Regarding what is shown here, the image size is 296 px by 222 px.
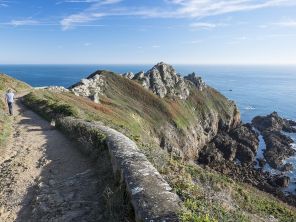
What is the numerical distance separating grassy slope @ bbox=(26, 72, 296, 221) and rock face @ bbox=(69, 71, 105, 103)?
1942 millimetres

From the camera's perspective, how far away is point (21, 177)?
16094 millimetres

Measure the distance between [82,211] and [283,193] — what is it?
52400 millimetres

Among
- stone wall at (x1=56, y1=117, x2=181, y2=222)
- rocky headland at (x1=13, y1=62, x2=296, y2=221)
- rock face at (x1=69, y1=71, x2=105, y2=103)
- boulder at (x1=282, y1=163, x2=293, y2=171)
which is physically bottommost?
boulder at (x1=282, y1=163, x2=293, y2=171)

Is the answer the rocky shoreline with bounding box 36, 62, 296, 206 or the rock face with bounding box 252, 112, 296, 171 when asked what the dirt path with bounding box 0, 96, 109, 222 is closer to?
the rocky shoreline with bounding box 36, 62, 296, 206

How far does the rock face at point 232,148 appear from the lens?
248 feet

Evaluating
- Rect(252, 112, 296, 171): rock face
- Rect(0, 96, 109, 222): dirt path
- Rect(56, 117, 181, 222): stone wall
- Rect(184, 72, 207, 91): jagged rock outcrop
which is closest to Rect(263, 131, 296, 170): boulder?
Rect(252, 112, 296, 171): rock face

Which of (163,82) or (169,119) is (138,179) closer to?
(169,119)

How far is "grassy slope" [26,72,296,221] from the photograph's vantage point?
11761 millimetres

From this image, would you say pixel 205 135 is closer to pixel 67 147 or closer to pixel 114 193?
pixel 67 147

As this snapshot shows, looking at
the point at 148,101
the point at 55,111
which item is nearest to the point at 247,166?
the point at 148,101

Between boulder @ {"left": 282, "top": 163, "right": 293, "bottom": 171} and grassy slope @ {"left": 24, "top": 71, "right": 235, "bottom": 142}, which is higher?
grassy slope @ {"left": 24, "top": 71, "right": 235, "bottom": 142}

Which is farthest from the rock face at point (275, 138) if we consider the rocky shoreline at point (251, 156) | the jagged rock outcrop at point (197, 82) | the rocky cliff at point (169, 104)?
the jagged rock outcrop at point (197, 82)

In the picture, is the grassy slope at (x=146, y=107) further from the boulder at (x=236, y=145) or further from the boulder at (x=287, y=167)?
the boulder at (x=287, y=167)

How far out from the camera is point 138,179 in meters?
11.6
